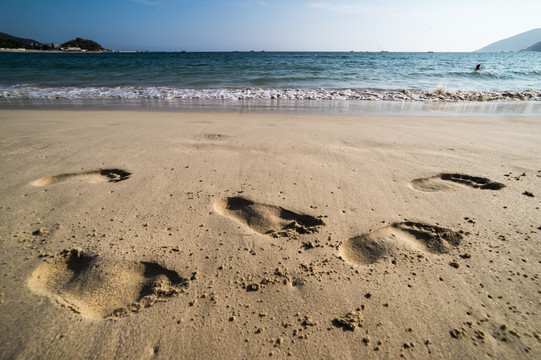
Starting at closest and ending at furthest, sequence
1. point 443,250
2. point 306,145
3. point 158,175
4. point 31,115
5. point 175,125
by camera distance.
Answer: point 443,250
point 158,175
point 306,145
point 175,125
point 31,115

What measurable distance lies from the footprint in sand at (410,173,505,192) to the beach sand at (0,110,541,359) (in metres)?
0.02

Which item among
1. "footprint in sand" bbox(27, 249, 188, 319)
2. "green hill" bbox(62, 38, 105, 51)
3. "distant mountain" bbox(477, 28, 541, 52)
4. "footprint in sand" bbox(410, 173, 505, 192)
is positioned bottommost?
"footprint in sand" bbox(27, 249, 188, 319)

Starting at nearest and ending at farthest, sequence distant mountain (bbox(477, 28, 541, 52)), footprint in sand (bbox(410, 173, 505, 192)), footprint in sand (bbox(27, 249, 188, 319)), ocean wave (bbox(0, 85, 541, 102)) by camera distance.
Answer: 1. footprint in sand (bbox(27, 249, 188, 319))
2. footprint in sand (bbox(410, 173, 505, 192))
3. ocean wave (bbox(0, 85, 541, 102))
4. distant mountain (bbox(477, 28, 541, 52))

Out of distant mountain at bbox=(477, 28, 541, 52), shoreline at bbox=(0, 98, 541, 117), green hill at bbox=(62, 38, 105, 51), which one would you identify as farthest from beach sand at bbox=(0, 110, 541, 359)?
distant mountain at bbox=(477, 28, 541, 52)

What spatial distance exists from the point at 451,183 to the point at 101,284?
8.46 ft

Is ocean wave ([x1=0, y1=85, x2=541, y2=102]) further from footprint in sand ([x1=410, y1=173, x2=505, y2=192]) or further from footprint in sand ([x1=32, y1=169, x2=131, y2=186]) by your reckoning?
footprint in sand ([x1=410, y1=173, x2=505, y2=192])

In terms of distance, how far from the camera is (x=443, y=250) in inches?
56.4

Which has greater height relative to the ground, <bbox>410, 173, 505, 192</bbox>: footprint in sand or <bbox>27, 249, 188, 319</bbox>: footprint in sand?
<bbox>410, 173, 505, 192</bbox>: footprint in sand

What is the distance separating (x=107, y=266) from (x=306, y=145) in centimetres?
227

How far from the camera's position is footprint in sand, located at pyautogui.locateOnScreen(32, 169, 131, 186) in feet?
7.20

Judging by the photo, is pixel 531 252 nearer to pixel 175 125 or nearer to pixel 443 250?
pixel 443 250

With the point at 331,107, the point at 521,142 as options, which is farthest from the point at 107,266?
the point at 331,107

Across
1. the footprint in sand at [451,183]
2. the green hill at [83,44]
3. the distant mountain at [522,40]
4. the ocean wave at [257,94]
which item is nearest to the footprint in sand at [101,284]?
the footprint in sand at [451,183]

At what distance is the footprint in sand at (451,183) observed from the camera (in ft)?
6.78
